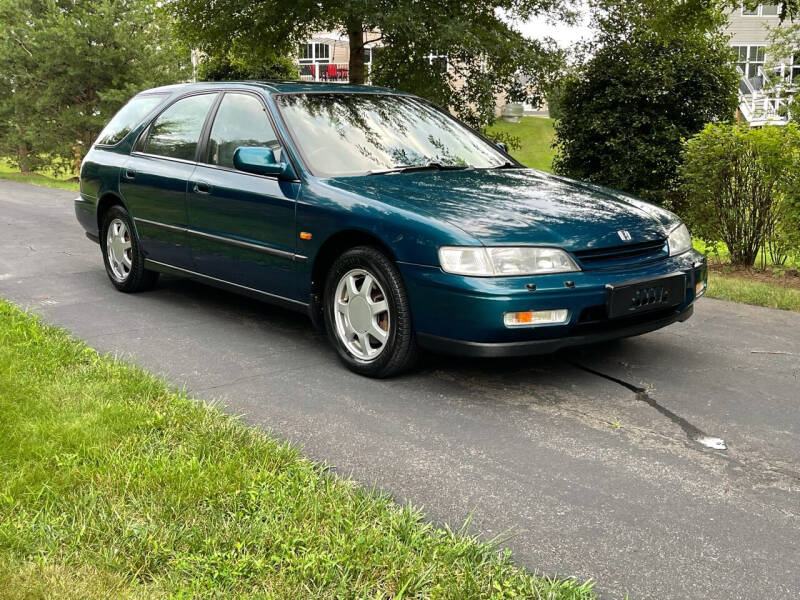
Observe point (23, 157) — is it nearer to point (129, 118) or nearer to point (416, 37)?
point (416, 37)

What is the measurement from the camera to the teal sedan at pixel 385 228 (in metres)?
4.23

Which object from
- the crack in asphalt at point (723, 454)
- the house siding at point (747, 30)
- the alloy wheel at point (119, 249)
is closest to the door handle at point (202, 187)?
the alloy wheel at point (119, 249)

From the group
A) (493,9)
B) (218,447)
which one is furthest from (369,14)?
(218,447)

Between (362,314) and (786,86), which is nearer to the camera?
(362,314)

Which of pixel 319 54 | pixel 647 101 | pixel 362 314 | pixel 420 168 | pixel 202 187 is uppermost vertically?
pixel 319 54

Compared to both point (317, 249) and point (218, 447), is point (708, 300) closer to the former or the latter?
point (317, 249)

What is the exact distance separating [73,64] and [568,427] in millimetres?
24818

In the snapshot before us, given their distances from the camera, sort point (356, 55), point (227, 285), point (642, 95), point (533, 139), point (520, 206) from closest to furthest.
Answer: point (520, 206), point (227, 285), point (642, 95), point (356, 55), point (533, 139)

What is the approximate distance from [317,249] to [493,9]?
7998 mm

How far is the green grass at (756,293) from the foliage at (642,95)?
12.8 ft

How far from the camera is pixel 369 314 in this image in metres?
4.71

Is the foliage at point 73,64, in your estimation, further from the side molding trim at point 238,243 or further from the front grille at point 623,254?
the front grille at point 623,254

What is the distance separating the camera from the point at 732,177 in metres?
8.33

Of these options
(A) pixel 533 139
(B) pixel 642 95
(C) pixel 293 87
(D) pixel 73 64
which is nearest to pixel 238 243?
(C) pixel 293 87
